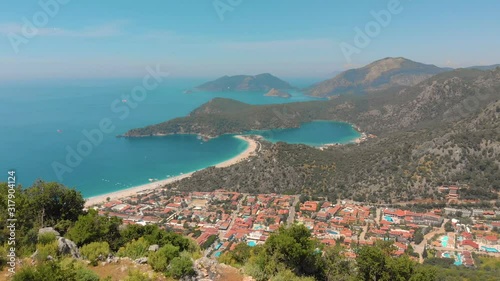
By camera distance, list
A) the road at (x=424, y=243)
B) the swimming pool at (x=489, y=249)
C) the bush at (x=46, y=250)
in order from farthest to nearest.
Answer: the road at (x=424, y=243) → the swimming pool at (x=489, y=249) → the bush at (x=46, y=250)

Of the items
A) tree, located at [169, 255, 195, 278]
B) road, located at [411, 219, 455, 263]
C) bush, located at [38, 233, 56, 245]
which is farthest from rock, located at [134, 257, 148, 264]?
road, located at [411, 219, 455, 263]

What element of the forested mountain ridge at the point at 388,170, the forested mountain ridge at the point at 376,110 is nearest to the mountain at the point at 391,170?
the forested mountain ridge at the point at 388,170

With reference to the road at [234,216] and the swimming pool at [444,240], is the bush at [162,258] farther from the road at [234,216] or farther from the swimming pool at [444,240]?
the swimming pool at [444,240]

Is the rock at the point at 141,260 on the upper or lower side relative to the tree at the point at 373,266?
upper

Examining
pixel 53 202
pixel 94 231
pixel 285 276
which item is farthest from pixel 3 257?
pixel 285 276

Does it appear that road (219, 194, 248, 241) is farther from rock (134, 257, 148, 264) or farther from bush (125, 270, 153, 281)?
bush (125, 270, 153, 281)

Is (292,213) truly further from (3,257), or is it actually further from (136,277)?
(3,257)
